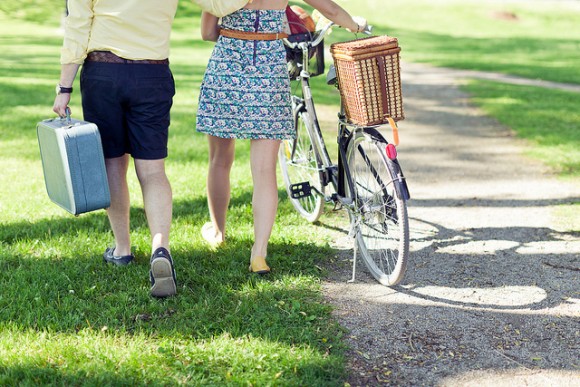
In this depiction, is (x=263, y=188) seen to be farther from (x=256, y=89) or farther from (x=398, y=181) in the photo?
(x=398, y=181)

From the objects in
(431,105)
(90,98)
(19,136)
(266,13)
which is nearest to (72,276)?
(90,98)

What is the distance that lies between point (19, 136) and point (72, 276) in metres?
4.61

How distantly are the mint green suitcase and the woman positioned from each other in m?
0.71

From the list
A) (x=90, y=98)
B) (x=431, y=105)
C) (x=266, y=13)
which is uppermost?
(x=266, y=13)

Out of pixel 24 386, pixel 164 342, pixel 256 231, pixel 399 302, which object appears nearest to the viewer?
pixel 24 386

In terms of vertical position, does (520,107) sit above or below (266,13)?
below

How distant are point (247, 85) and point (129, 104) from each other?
71cm

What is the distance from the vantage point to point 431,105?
38.7 feet

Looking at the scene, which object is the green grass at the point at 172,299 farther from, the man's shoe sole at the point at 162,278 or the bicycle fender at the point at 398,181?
the bicycle fender at the point at 398,181

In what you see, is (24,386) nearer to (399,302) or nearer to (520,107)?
(399,302)

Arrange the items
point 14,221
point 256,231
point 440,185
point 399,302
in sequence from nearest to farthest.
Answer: point 399,302, point 256,231, point 14,221, point 440,185

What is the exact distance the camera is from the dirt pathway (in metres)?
3.59

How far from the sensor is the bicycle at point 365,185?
426cm

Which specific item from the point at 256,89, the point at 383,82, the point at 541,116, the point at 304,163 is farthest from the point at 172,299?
the point at 541,116
